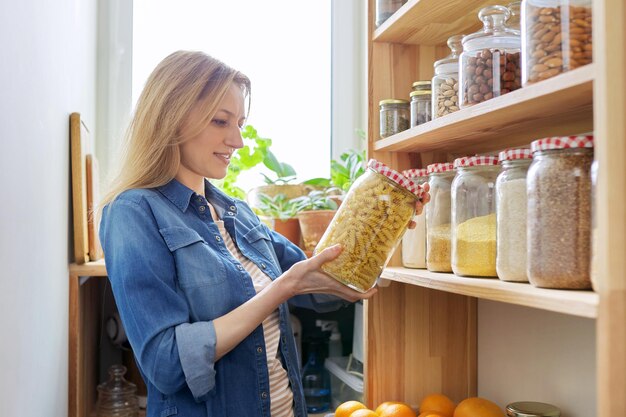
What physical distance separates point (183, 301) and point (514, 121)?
24.1 inches

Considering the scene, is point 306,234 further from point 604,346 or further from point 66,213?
point 604,346

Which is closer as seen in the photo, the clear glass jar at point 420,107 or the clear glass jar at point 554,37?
the clear glass jar at point 554,37

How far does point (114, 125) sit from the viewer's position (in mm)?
2164

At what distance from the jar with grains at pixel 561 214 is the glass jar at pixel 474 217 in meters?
0.15

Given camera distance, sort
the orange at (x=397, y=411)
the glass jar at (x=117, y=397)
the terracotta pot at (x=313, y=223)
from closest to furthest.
A: the orange at (x=397, y=411) < the terracotta pot at (x=313, y=223) < the glass jar at (x=117, y=397)

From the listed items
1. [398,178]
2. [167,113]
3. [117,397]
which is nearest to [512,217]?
[398,178]

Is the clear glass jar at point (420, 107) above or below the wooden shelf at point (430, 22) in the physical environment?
below

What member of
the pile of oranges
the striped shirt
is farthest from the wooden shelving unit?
the striped shirt

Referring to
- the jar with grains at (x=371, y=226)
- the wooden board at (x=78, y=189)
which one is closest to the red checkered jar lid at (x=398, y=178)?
the jar with grains at (x=371, y=226)

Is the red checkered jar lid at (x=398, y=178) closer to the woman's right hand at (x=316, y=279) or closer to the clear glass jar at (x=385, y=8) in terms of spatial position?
the woman's right hand at (x=316, y=279)

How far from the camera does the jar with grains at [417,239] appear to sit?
1.23m

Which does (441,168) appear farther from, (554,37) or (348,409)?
(348,409)

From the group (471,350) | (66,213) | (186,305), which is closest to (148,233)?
(186,305)

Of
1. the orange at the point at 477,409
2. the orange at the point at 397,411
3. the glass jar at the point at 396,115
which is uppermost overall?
the glass jar at the point at 396,115
